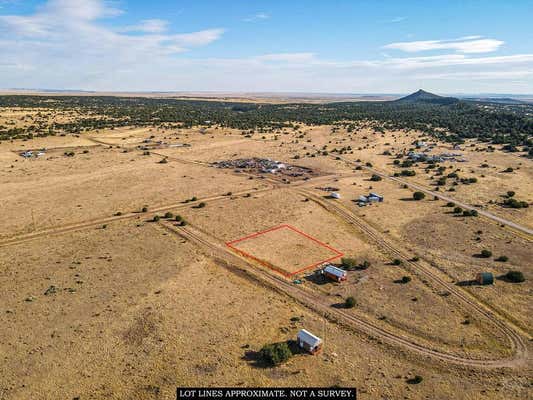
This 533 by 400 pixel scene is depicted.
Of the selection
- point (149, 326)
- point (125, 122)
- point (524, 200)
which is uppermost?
point (125, 122)

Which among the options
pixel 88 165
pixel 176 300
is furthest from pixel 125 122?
pixel 176 300

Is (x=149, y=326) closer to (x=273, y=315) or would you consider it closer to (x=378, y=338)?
(x=273, y=315)

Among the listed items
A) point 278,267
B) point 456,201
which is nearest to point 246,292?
point 278,267

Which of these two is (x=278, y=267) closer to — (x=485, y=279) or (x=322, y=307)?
(x=322, y=307)

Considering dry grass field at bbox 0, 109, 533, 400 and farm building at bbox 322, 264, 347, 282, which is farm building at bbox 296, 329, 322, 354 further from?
farm building at bbox 322, 264, 347, 282

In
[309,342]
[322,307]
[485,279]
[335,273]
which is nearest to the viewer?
[309,342]

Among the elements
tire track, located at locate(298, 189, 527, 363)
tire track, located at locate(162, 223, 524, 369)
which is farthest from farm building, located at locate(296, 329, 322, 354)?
tire track, located at locate(298, 189, 527, 363)
